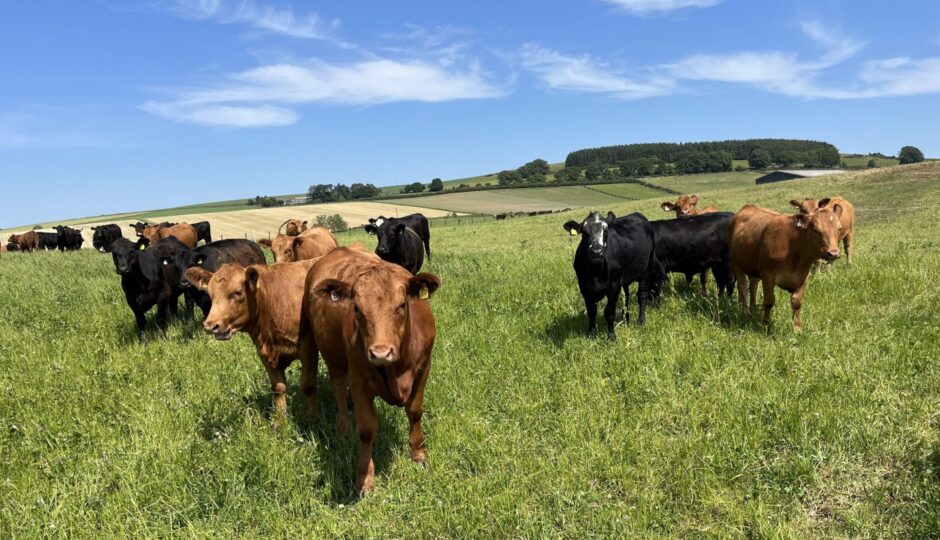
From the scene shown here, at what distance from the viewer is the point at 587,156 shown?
133 m

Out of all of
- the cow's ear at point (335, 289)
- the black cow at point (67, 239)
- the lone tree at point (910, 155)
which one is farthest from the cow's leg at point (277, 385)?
the lone tree at point (910, 155)

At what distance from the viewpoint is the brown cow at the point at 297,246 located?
34.8 ft

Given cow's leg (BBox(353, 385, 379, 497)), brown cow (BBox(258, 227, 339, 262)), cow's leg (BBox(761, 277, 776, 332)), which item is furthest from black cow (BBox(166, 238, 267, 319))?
cow's leg (BBox(761, 277, 776, 332))

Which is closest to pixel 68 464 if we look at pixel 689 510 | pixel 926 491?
pixel 689 510

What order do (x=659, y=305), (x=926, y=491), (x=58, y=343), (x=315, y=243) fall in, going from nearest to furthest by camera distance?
(x=926, y=491) → (x=58, y=343) → (x=659, y=305) → (x=315, y=243)

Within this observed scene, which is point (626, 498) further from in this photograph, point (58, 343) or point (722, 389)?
point (58, 343)

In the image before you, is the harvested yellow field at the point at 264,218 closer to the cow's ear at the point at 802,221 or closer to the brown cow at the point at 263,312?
the brown cow at the point at 263,312

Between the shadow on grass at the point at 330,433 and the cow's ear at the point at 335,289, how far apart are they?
1504 millimetres

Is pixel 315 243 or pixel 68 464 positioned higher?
pixel 315 243

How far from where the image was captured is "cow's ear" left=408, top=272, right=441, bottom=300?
4023mm

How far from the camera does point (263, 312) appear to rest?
5754 millimetres

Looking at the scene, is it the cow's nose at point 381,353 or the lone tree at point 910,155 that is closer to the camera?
the cow's nose at point 381,353

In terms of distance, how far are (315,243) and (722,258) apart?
830cm

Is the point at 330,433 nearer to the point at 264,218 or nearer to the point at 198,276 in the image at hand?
the point at 198,276
